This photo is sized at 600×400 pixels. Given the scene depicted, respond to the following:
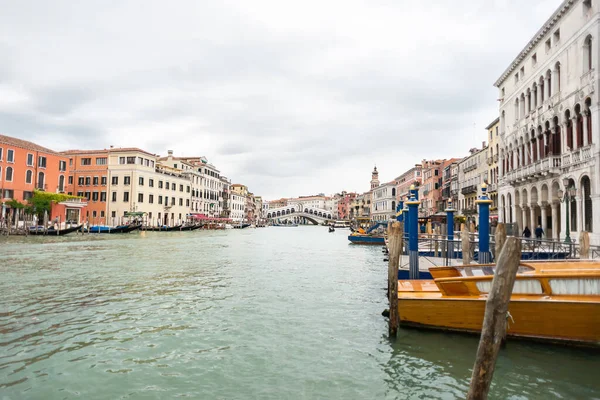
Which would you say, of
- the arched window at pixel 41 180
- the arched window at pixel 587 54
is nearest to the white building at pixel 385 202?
the arched window at pixel 41 180

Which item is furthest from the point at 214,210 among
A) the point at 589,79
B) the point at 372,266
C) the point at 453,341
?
the point at 453,341

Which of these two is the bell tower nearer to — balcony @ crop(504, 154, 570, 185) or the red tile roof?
the red tile roof

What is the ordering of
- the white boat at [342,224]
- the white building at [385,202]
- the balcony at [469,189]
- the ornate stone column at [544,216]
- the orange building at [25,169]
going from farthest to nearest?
the white boat at [342,224] → the white building at [385,202] → the balcony at [469,189] → the orange building at [25,169] → the ornate stone column at [544,216]

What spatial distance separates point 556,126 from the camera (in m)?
18.7

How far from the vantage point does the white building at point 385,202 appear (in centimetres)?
7269

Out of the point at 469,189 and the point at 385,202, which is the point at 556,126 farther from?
the point at 385,202

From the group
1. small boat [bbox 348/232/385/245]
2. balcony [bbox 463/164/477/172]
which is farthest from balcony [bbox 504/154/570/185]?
balcony [bbox 463/164/477/172]

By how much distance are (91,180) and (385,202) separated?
49.0 meters

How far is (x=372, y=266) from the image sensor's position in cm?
1653

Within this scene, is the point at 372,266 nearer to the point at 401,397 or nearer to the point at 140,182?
the point at 401,397

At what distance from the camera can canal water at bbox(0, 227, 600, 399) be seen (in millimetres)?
4617

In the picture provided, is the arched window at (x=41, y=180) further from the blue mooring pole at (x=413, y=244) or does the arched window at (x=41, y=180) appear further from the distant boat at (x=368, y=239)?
the blue mooring pole at (x=413, y=244)

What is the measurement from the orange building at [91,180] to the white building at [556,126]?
3919 cm

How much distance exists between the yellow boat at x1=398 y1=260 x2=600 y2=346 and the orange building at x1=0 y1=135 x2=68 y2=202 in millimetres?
35067
